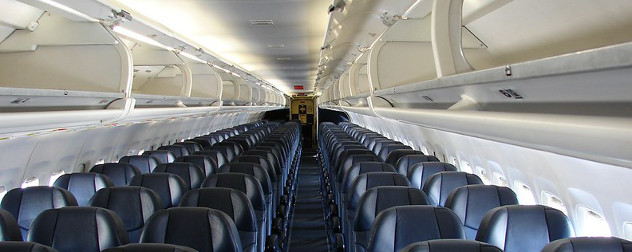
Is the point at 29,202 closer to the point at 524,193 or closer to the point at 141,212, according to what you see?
the point at 141,212

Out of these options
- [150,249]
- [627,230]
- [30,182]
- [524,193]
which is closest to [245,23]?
[30,182]

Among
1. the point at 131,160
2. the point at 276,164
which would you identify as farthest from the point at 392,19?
the point at 131,160

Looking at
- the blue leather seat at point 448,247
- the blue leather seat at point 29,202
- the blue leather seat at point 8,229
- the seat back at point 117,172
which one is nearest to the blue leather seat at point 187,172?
the seat back at point 117,172

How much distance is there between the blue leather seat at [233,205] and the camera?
16.1 feet

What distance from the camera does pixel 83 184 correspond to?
6156 millimetres

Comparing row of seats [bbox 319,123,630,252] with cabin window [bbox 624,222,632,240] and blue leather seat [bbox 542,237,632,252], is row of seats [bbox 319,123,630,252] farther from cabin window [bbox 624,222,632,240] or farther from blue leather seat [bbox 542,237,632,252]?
cabin window [bbox 624,222,632,240]

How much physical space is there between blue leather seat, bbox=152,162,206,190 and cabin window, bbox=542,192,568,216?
188 inches

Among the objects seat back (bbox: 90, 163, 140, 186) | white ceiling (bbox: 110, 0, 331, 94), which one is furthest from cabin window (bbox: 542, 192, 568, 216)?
seat back (bbox: 90, 163, 140, 186)

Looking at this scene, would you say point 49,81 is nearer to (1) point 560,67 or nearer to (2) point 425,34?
(2) point 425,34

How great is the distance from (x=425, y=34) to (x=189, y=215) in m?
3.51

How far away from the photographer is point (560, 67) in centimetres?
162

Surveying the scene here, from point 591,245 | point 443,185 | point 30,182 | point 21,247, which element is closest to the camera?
point 21,247

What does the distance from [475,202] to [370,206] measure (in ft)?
3.60

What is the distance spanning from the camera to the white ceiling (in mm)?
6719
